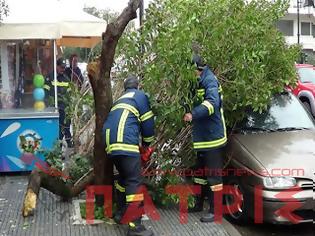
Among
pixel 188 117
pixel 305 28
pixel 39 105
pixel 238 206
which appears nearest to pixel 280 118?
pixel 238 206

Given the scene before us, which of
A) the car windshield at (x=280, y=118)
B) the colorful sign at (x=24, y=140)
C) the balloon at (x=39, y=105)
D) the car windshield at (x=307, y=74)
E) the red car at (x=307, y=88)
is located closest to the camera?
the car windshield at (x=280, y=118)

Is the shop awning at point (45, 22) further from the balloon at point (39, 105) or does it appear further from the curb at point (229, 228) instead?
the curb at point (229, 228)

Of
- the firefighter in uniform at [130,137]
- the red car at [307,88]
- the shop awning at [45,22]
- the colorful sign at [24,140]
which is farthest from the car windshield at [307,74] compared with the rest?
the firefighter in uniform at [130,137]

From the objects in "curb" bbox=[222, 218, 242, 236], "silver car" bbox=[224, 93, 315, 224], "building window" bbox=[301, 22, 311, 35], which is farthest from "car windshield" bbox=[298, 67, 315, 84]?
"building window" bbox=[301, 22, 311, 35]

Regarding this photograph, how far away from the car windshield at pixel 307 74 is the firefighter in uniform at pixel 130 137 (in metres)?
10.1

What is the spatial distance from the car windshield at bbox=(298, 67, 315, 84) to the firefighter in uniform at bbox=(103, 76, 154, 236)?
10.1m

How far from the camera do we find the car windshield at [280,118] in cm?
656

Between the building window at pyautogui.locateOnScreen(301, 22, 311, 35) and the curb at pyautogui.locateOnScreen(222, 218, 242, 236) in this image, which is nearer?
the curb at pyautogui.locateOnScreen(222, 218, 242, 236)

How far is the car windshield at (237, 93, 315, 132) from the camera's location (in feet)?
21.5

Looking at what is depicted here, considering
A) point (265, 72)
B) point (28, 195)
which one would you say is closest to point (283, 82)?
point (265, 72)

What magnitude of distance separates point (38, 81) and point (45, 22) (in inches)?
41.8

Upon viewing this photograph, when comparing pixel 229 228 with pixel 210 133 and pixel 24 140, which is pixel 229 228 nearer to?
pixel 210 133

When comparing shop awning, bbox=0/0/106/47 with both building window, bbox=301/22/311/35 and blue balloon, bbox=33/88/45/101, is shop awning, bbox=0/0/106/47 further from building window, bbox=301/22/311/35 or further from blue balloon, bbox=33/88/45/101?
building window, bbox=301/22/311/35

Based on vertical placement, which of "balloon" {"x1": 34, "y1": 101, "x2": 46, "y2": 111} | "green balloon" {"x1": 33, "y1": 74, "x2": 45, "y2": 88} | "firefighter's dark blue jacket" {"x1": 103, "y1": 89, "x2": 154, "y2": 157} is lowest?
"firefighter's dark blue jacket" {"x1": 103, "y1": 89, "x2": 154, "y2": 157}
